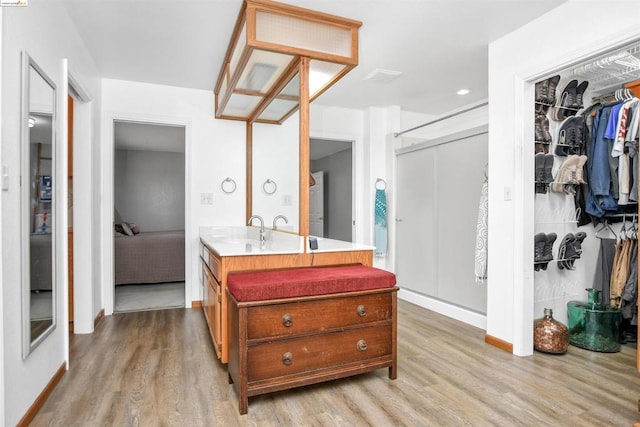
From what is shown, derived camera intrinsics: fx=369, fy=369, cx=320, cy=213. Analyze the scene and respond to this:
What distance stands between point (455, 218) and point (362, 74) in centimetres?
172

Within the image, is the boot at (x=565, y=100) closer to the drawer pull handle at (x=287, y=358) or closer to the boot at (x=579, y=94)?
the boot at (x=579, y=94)

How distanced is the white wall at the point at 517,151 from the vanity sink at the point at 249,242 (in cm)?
162

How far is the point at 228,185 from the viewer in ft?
13.7

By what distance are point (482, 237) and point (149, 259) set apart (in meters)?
4.24

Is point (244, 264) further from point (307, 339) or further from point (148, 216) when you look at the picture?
point (148, 216)

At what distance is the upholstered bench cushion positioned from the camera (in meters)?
1.92

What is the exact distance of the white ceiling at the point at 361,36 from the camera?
2.48m

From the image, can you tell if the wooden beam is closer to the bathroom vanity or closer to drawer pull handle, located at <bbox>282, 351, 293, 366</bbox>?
the bathroom vanity

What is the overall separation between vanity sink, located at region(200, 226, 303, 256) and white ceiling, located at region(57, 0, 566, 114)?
157 cm

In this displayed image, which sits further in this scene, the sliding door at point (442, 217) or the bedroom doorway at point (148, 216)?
the bedroom doorway at point (148, 216)

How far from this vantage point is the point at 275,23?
7.87 ft

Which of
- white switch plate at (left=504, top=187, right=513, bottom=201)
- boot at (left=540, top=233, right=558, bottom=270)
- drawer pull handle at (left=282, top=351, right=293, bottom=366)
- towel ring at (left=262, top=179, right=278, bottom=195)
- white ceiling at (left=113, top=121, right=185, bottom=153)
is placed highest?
white ceiling at (left=113, top=121, right=185, bottom=153)

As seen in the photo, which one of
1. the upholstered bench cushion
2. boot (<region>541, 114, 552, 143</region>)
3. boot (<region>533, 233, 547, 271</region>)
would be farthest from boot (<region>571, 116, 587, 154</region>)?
the upholstered bench cushion

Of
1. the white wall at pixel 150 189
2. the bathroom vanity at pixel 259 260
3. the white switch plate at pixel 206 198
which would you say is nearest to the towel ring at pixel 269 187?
the bathroom vanity at pixel 259 260
